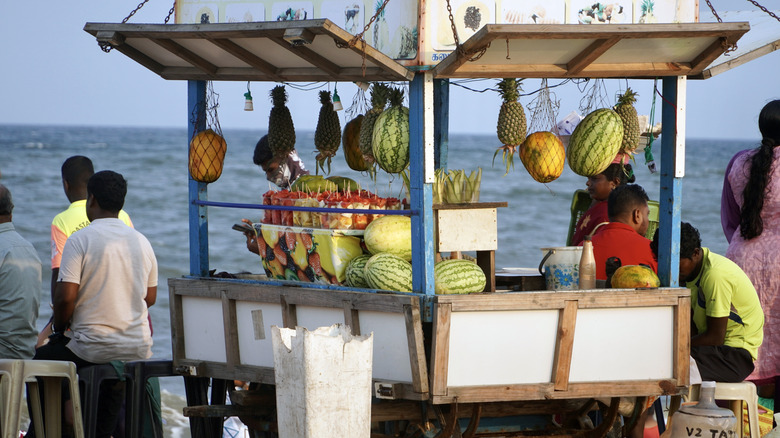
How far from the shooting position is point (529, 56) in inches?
181

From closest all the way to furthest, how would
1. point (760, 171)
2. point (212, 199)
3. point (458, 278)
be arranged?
point (458, 278), point (760, 171), point (212, 199)

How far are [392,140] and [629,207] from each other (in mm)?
1636

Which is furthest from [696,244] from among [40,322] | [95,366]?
[40,322]

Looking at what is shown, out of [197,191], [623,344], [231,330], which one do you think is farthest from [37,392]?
[623,344]

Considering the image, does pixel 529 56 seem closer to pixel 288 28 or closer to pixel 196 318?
pixel 288 28

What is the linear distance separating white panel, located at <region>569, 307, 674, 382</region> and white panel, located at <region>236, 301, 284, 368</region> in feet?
4.72

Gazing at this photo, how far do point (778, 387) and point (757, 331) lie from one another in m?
0.71

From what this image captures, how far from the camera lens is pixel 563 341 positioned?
15.0 ft

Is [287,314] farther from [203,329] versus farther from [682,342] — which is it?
[682,342]

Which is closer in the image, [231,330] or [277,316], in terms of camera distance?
[277,316]

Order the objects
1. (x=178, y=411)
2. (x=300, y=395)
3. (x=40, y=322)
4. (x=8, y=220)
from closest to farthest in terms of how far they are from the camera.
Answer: (x=300, y=395), (x=8, y=220), (x=178, y=411), (x=40, y=322)

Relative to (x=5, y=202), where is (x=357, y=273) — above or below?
below

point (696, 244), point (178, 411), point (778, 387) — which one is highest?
point (696, 244)

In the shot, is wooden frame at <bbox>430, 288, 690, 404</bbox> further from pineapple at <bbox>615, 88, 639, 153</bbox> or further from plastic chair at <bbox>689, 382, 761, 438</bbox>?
pineapple at <bbox>615, 88, 639, 153</bbox>
